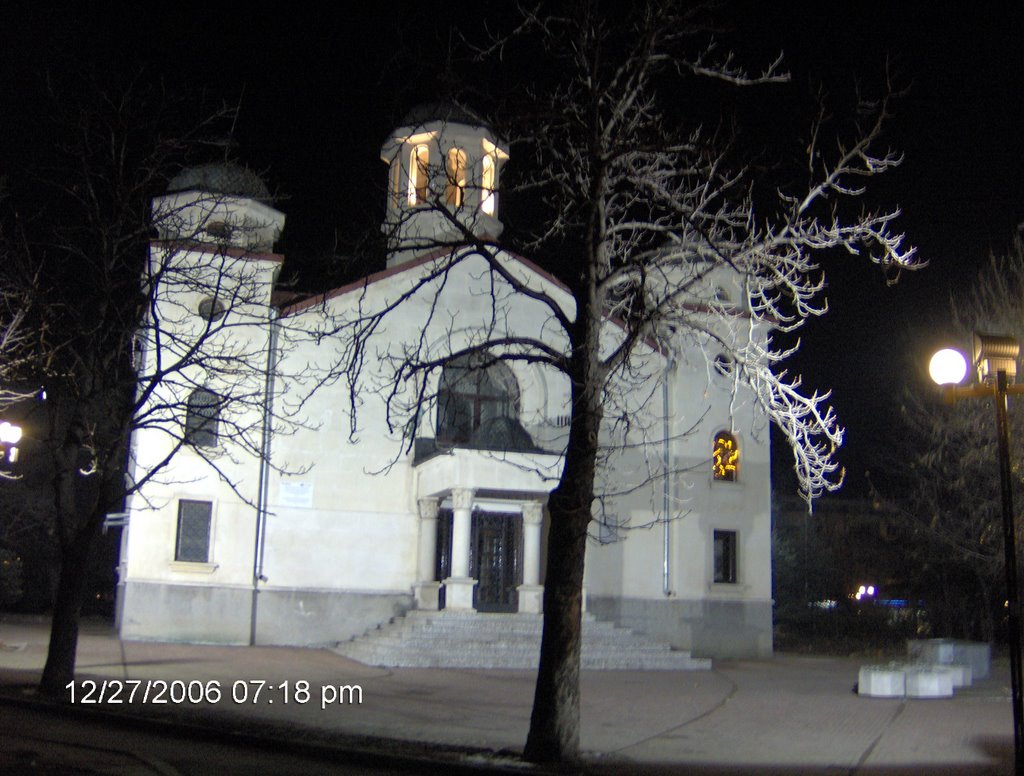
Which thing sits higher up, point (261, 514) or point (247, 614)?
point (261, 514)

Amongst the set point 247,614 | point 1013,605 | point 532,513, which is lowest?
point 247,614

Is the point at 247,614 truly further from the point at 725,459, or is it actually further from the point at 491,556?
the point at 725,459

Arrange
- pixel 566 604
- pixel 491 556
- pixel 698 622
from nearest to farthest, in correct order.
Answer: pixel 566 604, pixel 491 556, pixel 698 622

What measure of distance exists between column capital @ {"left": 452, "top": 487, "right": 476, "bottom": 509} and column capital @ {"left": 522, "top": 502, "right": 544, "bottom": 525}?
179 centimetres

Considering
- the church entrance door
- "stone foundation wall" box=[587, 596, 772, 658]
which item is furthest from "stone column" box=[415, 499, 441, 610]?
"stone foundation wall" box=[587, 596, 772, 658]

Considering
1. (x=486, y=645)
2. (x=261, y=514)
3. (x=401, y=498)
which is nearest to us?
(x=486, y=645)

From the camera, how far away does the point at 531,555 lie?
24.9 meters

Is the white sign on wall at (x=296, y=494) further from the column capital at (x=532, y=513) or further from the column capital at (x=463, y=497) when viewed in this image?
the column capital at (x=532, y=513)

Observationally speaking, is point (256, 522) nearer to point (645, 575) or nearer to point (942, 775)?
point (645, 575)

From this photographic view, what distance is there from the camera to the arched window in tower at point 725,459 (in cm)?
2745

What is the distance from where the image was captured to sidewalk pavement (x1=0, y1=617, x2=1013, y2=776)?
1130 cm

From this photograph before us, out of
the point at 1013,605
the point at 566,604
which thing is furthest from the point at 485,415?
the point at 1013,605

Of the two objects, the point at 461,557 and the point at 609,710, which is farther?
the point at 461,557

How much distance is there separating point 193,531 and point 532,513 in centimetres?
792
